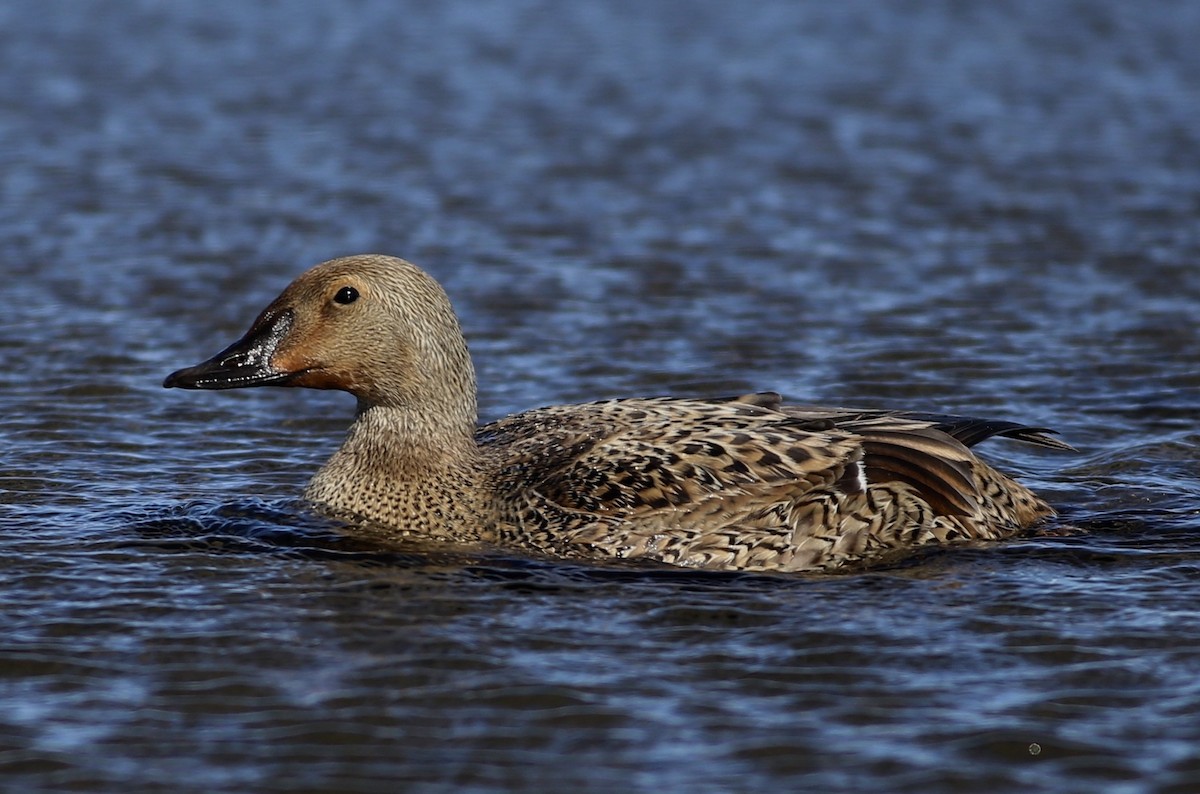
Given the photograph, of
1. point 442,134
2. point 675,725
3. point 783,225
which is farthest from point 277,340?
point 442,134

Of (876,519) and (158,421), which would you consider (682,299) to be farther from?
(876,519)

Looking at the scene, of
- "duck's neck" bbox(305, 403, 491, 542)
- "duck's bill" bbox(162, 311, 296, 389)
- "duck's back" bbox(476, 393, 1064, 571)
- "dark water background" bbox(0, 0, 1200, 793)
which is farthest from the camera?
"duck's bill" bbox(162, 311, 296, 389)

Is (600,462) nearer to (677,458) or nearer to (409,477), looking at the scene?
(677,458)

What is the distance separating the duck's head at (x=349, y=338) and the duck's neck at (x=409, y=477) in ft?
0.55

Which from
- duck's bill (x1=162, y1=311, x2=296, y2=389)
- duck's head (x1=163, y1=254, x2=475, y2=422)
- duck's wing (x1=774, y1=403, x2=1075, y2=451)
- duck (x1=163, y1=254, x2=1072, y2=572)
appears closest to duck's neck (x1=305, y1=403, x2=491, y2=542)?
duck (x1=163, y1=254, x2=1072, y2=572)

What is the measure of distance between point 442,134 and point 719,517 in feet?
35.1

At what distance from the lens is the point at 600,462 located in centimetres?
882

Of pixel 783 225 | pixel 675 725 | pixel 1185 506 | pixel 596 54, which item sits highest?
pixel 596 54

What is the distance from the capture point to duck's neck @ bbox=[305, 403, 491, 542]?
9.06 m

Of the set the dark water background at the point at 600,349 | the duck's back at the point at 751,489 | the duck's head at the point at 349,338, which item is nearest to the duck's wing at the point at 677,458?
the duck's back at the point at 751,489

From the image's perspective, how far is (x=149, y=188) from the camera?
1655cm

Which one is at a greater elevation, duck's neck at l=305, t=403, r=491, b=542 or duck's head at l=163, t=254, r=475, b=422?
duck's head at l=163, t=254, r=475, b=422

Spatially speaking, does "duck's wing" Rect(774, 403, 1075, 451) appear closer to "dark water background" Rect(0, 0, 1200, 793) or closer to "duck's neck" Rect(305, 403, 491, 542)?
"dark water background" Rect(0, 0, 1200, 793)

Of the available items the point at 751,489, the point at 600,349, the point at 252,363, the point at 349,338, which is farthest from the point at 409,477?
the point at 600,349
